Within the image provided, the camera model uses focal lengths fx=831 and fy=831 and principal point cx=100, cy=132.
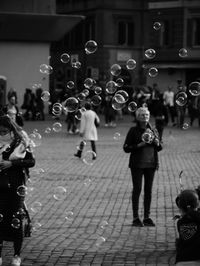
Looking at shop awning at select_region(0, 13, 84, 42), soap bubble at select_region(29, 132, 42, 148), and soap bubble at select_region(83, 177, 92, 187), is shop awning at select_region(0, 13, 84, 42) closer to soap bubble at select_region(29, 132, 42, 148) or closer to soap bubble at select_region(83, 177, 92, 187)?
soap bubble at select_region(83, 177, 92, 187)

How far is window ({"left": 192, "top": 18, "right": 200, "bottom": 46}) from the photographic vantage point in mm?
51128

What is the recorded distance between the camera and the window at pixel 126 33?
54.3 m

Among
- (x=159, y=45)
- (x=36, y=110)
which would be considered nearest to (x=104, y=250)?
(x=36, y=110)

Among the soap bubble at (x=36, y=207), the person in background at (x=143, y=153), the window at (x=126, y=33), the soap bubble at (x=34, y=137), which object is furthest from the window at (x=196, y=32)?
the person in background at (x=143, y=153)

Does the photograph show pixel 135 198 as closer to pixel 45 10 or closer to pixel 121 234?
pixel 121 234

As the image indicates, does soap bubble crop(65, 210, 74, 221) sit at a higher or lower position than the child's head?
lower

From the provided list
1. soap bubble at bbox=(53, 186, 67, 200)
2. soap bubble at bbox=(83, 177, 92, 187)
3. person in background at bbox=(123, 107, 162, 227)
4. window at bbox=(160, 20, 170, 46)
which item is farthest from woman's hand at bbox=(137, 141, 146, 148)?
window at bbox=(160, 20, 170, 46)

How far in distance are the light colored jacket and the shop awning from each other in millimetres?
18703

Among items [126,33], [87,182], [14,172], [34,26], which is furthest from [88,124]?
[126,33]

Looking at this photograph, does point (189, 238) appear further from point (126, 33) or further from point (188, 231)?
point (126, 33)

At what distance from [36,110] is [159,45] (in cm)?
1685

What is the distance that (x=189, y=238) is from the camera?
6.41 m

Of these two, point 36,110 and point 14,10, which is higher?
point 14,10

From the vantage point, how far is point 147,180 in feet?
36.6
